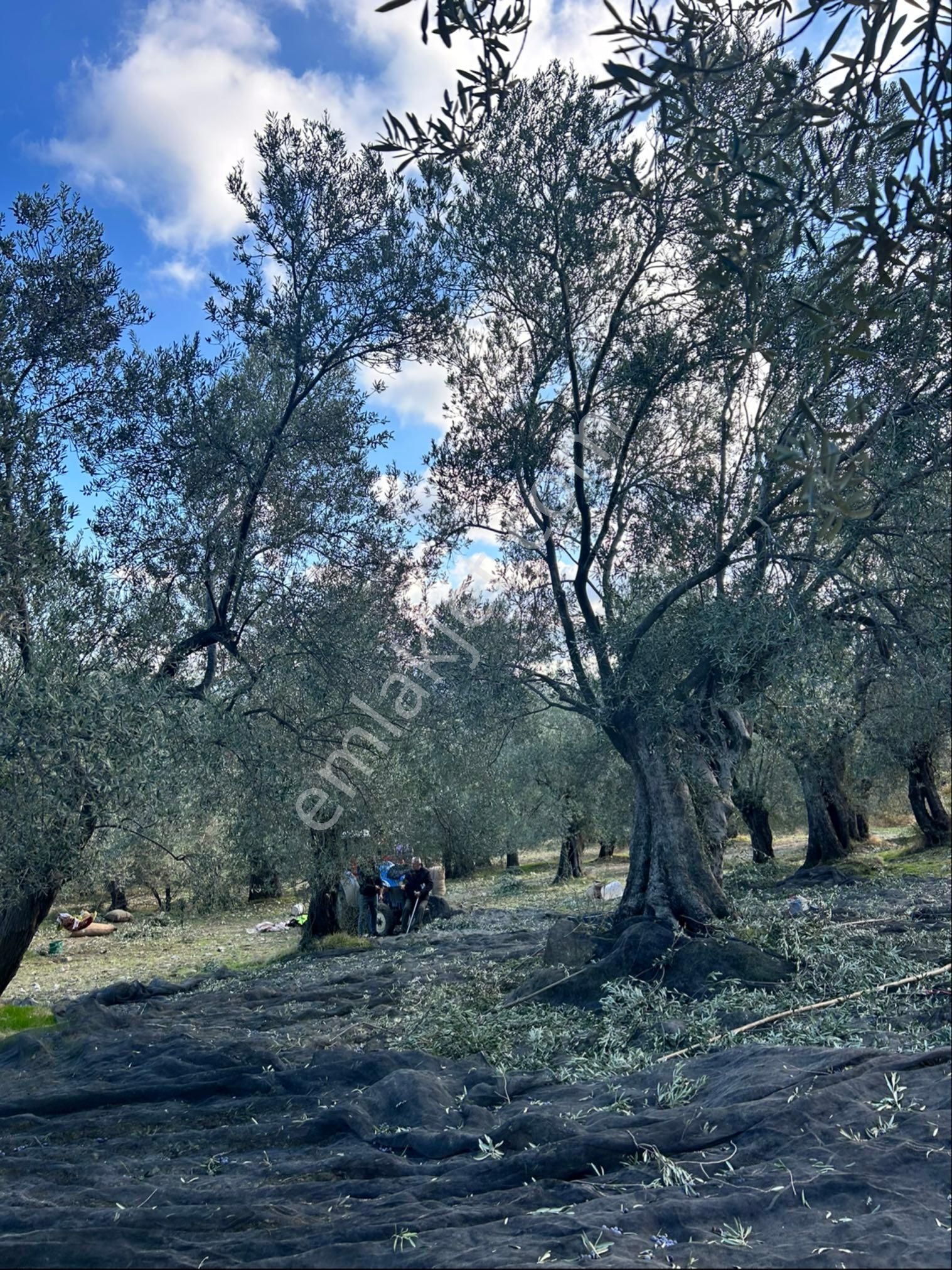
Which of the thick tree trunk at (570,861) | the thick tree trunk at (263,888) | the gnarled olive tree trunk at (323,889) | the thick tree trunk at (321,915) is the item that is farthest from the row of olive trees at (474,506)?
the thick tree trunk at (570,861)

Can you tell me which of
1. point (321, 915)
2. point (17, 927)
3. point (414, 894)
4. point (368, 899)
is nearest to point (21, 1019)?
point (17, 927)

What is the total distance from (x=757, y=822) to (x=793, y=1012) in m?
18.3

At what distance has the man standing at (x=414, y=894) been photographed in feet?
65.6

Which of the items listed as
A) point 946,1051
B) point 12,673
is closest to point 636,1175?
point 946,1051

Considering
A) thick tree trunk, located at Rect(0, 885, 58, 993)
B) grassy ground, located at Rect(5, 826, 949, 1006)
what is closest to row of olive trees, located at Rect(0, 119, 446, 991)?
thick tree trunk, located at Rect(0, 885, 58, 993)

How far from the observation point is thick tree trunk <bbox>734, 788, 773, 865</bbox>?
79.3 ft

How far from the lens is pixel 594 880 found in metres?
30.2

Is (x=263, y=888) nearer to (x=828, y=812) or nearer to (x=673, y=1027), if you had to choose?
(x=828, y=812)

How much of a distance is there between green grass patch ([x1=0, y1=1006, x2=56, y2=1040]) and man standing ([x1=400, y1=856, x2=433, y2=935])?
27.3ft

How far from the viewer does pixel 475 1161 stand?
524cm

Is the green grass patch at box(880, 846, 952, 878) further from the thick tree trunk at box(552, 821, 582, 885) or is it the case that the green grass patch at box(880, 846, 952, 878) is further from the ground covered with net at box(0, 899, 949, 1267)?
the ground covered with net at box(0, 899, 949, 1267)

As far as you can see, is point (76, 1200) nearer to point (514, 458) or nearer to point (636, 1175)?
point (636, 1175)

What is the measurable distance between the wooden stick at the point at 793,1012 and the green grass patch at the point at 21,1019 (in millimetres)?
8043

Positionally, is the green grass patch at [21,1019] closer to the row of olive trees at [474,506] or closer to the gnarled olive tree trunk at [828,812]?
the row of olive trees at [474,506]
